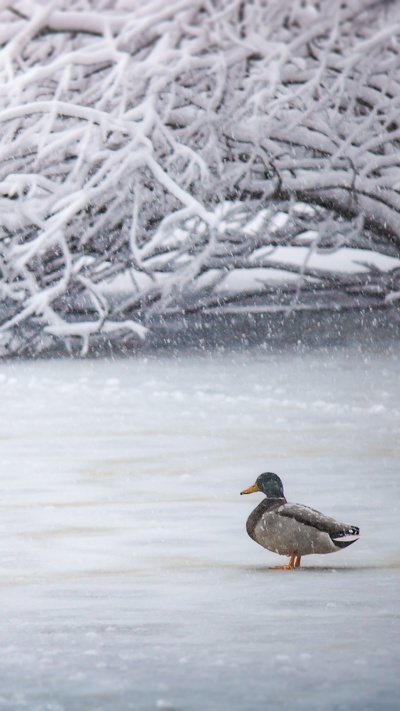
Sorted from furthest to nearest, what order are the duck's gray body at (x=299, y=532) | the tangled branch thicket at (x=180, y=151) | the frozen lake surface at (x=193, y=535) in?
the tangled branch thicket at (x=180, y=151) → the duck's gray body at (x=299, y=532) → the frozen lake surface at (x=193, y=535)

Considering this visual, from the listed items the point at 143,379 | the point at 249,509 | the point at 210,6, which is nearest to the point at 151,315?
the point at 143,379

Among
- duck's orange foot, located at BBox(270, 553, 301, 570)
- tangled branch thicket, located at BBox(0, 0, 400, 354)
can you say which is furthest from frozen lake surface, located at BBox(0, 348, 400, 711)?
tangled branch thicket, located at BBox(0, 0, 400, 354)

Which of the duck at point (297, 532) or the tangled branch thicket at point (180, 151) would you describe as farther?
the tangled branch thicket at point (180, 151)

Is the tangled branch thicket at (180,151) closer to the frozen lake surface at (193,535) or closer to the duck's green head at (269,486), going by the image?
the frozen lake surface at (193,535)

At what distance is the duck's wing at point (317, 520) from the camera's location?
2910 mm

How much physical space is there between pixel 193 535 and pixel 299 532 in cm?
27

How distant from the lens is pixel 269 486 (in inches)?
117

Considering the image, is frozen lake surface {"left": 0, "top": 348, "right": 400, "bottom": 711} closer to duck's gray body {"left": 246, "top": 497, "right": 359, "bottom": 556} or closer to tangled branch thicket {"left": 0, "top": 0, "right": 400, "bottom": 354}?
duck's gray body {"left": 246, "top": 497, "right": 359, "bottom": 556}

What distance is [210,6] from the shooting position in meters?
3.21

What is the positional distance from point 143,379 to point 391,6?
1.22 m

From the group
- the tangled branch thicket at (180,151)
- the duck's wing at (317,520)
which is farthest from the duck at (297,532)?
the tangled branch thicket at (180,151)

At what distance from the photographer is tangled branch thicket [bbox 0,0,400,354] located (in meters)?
3.22

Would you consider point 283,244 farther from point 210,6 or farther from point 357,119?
point 210,6

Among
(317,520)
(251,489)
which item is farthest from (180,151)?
(317,520)
